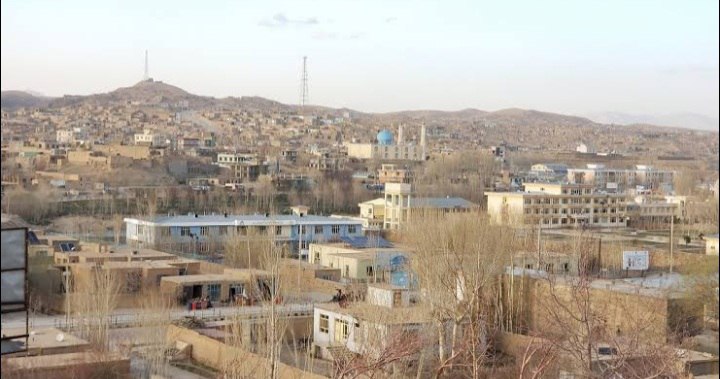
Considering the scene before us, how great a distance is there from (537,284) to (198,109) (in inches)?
1969

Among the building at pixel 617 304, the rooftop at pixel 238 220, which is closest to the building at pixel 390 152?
the rooftop at pixel 238 220

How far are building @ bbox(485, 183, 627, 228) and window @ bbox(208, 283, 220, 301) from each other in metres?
8.03

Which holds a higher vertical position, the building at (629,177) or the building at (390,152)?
the building at (390,152)

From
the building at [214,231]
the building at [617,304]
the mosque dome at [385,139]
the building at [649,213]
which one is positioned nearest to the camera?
the building at [617,304]

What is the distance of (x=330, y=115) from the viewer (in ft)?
197

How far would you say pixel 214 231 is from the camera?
15.2m

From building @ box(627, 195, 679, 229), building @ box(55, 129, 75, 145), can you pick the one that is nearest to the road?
building @ box(627, 195, 679, 229)

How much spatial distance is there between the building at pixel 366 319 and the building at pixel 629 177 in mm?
17940

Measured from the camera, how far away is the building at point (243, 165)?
1139 inches

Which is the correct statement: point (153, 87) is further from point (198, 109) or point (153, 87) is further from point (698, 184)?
point (698, 184)

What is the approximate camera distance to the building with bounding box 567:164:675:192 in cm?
2635

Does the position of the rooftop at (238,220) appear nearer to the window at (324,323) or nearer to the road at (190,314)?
the road at (190,314)

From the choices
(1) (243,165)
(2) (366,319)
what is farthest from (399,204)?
(1) (243,165)

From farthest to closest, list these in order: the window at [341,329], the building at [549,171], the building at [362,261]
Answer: the building at [549,171], the building at [362,261], the window at [341,329]
